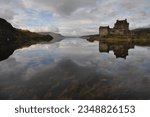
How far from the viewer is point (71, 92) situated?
16.2 m

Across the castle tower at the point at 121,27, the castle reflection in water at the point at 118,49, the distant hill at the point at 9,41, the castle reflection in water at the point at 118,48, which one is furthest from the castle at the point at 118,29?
the castle reflection in water at the point at 118,49

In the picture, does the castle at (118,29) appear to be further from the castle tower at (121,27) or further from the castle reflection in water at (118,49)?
the castle reflection in water at (118,49)

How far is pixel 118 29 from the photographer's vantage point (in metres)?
152

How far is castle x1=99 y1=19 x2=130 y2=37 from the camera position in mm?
151000

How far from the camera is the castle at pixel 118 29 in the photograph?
151 meters

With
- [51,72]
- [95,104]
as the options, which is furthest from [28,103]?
[51,72]

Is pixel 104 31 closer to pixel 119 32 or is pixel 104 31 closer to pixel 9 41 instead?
pixel 119 32

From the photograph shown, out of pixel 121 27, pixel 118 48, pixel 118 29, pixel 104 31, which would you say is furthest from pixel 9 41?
pixel 118 48

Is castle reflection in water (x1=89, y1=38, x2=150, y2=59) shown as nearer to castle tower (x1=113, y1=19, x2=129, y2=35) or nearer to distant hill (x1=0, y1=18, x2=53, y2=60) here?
distant hill (x1=0, y1=18, x2=53, y2=60)

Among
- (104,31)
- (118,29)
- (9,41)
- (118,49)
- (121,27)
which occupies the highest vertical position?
(121,27)

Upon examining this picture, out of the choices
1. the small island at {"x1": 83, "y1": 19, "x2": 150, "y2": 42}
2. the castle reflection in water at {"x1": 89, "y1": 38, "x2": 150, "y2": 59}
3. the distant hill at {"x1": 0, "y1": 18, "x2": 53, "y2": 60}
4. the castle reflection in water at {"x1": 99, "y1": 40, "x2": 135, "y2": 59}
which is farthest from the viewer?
the small island at {"x1": 83, "y1": 19, "x2": 150, "y2": 42}

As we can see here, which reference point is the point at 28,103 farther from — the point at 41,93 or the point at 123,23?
the point at 123,23

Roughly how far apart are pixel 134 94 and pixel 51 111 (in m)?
7.23

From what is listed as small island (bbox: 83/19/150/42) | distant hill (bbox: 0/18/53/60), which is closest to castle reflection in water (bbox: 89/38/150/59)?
distant hill (bbox: 0/18/53/60)
